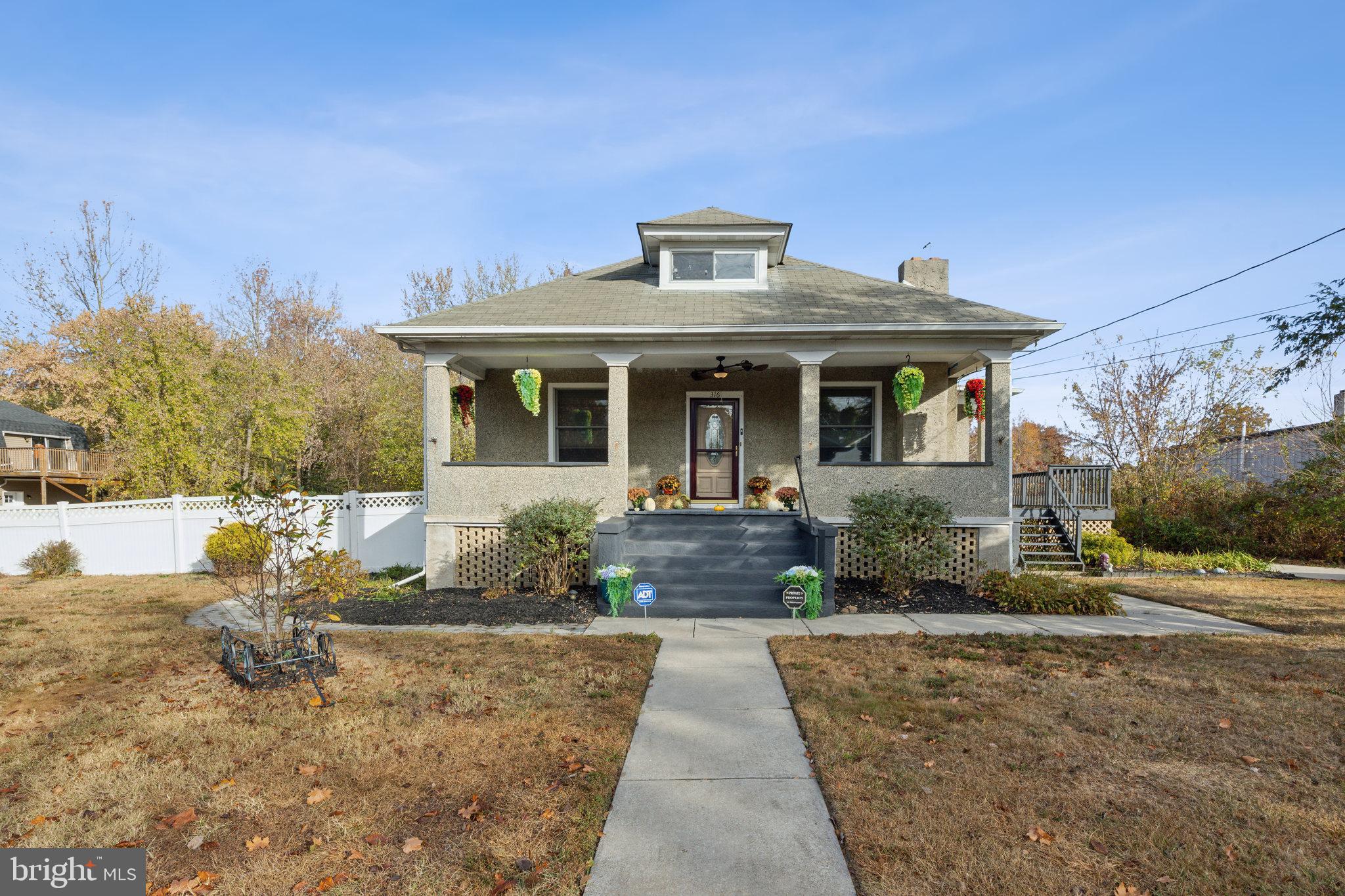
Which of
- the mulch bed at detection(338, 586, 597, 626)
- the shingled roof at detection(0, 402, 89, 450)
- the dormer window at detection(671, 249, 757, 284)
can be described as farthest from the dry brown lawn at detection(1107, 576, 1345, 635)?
the shingled roof at detection(0, 402, 89, 450)

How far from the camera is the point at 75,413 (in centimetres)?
1606

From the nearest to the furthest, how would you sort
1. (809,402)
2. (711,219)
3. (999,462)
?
(999,462), (809,402), (711,219)

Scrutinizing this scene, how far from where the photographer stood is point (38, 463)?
72.0 ft

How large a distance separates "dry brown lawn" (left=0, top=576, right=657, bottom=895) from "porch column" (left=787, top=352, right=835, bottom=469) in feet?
14.2

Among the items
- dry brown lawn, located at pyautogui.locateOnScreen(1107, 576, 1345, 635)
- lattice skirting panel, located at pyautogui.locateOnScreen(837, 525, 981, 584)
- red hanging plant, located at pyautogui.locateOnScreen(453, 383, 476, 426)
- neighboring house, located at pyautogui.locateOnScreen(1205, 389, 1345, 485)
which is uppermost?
red hanging plant, located at pyautogui.locateOnScreen(453, 383, 476, 426)

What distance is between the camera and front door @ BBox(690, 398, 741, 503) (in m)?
11.8

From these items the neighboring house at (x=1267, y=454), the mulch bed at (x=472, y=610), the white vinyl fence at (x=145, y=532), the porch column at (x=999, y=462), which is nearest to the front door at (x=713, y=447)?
the mulch bed at (x=472, y=610)

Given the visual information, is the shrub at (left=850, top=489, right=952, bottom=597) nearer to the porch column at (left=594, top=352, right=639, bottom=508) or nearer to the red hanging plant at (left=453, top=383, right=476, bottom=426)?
the porch column at (left=594, top=352, right=639, bottom=508)

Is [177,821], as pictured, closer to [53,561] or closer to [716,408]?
[716,408]

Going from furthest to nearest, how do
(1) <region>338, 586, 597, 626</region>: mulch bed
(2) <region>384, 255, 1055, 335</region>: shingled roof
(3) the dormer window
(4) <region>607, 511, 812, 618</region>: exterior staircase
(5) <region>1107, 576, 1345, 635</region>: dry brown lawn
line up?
1. (3) the dormer window
2. (2) <region>384, 255, 1055, 335</region>: shingled roof
3. (4) <region>607, 511, 812, 618</region>: exterior staircase
4. (1) <region>338, 586, 597, 626</region>: mulch bed
5. (5) <region>1107, 576, 1345, 635</region>: dry brown lawn

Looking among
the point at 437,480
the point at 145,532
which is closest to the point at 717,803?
the point at 437,480

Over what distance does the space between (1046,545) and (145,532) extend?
58.7ft

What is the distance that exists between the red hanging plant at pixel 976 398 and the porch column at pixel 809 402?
122 inches

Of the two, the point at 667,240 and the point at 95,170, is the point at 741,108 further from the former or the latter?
the point at 95,170
